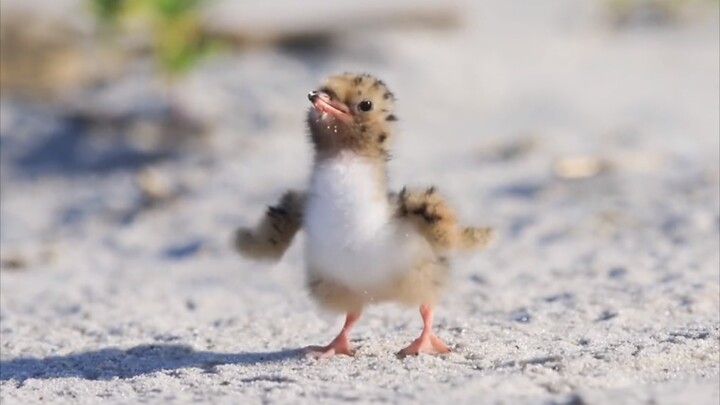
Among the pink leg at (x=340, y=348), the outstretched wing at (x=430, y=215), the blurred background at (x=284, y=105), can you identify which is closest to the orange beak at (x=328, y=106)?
the outstretched wing at (x=430, y=215)

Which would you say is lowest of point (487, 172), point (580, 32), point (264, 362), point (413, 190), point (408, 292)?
point (264, 362)

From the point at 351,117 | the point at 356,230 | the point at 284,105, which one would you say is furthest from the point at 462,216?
the point at 356,230

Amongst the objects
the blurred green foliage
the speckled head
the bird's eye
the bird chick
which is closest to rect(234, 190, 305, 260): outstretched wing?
the bird chick

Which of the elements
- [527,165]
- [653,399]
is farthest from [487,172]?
[653,399]

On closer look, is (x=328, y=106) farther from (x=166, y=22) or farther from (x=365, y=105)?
(x=166, y=22)

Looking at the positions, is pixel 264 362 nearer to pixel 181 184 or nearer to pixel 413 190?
pixel 413 190
